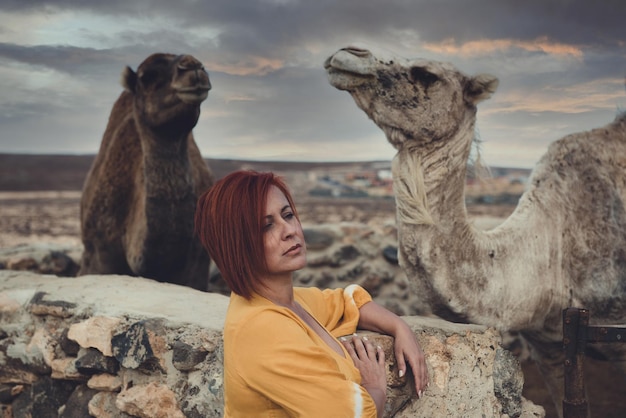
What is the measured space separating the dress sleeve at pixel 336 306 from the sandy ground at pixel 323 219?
3175 millimetres

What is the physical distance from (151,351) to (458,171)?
1618mm

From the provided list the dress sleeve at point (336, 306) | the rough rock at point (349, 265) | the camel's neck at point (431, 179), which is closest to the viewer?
the dress sleeve at point (336, 306)

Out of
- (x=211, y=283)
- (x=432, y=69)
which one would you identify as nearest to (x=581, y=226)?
(x=432, y=69)

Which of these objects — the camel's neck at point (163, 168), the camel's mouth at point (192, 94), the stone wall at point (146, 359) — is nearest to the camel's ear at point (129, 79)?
the camel's neck at point (163, 168)

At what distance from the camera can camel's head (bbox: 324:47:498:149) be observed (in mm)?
2922

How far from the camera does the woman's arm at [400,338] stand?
7.65ft

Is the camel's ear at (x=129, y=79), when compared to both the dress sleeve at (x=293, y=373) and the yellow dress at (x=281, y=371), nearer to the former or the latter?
the yellow dress at (x=281, y=371)

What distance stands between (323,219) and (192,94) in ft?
29.4

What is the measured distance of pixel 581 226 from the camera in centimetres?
355

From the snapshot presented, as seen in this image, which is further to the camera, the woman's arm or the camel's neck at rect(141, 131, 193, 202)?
the camel's neck at rect(141, 131, 193, 202)

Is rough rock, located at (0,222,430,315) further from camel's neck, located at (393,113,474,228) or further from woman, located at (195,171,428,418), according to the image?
woman, located at (195,171,428,418)

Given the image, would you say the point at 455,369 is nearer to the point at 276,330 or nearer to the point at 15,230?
the point at 276,330

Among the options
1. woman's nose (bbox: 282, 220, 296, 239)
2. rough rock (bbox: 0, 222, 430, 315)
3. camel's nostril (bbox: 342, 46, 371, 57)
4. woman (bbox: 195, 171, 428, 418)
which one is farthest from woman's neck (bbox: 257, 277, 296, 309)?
rough rock (bbox: 0, 222, 430, 315)

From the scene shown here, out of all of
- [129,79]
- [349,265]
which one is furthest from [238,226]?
[349,265]
